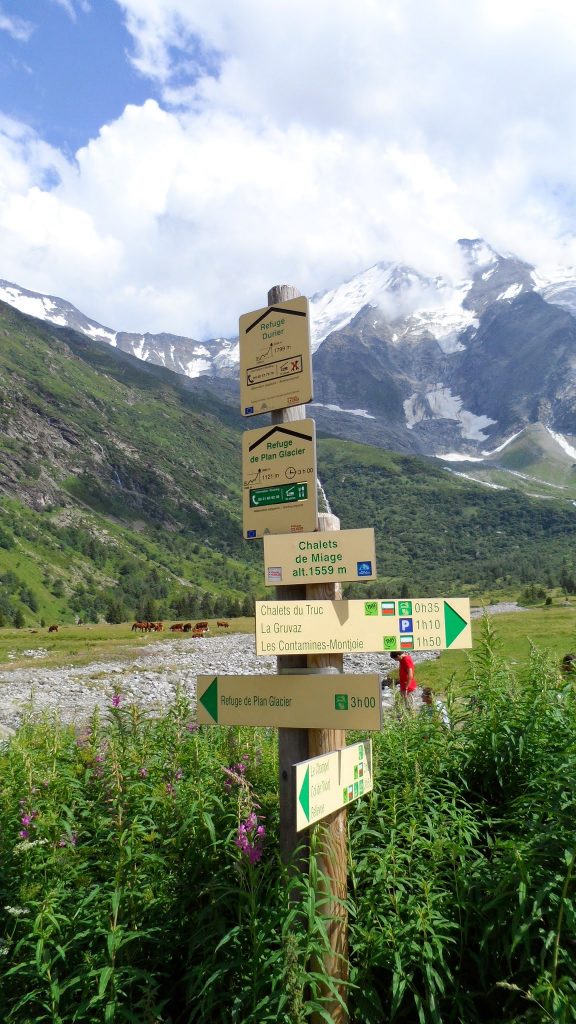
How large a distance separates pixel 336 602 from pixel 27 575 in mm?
173859

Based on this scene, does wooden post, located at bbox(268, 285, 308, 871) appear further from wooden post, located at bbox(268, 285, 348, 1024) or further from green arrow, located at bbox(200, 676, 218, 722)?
green arrow, located at bbox(200, 676, 218, 722)

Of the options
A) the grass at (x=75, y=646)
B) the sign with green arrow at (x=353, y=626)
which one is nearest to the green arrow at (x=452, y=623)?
the sign with green arrow at (x=353, y=626)

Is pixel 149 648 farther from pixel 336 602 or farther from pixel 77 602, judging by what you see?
pixel 77 602

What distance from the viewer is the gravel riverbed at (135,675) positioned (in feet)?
71.7


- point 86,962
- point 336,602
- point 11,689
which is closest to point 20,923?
point 86,962

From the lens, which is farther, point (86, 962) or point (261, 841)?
point (261, 841)

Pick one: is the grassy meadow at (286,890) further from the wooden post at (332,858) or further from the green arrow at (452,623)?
the green arrow at (452,623)

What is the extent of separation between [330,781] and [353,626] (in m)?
1.16

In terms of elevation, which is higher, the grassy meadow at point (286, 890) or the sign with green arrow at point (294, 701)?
the sign with green arrow at point (294, 701)

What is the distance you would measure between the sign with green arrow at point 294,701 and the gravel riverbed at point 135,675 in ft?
31.7

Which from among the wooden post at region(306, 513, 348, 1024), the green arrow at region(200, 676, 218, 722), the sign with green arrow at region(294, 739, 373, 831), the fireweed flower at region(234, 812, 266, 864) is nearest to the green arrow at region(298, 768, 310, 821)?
the sign with green arrow at region(294, 739, 373, 831)

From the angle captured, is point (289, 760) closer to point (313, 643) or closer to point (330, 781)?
point (330, 781)

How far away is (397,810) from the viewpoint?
5.94 m

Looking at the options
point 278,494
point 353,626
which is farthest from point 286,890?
point 278,494
